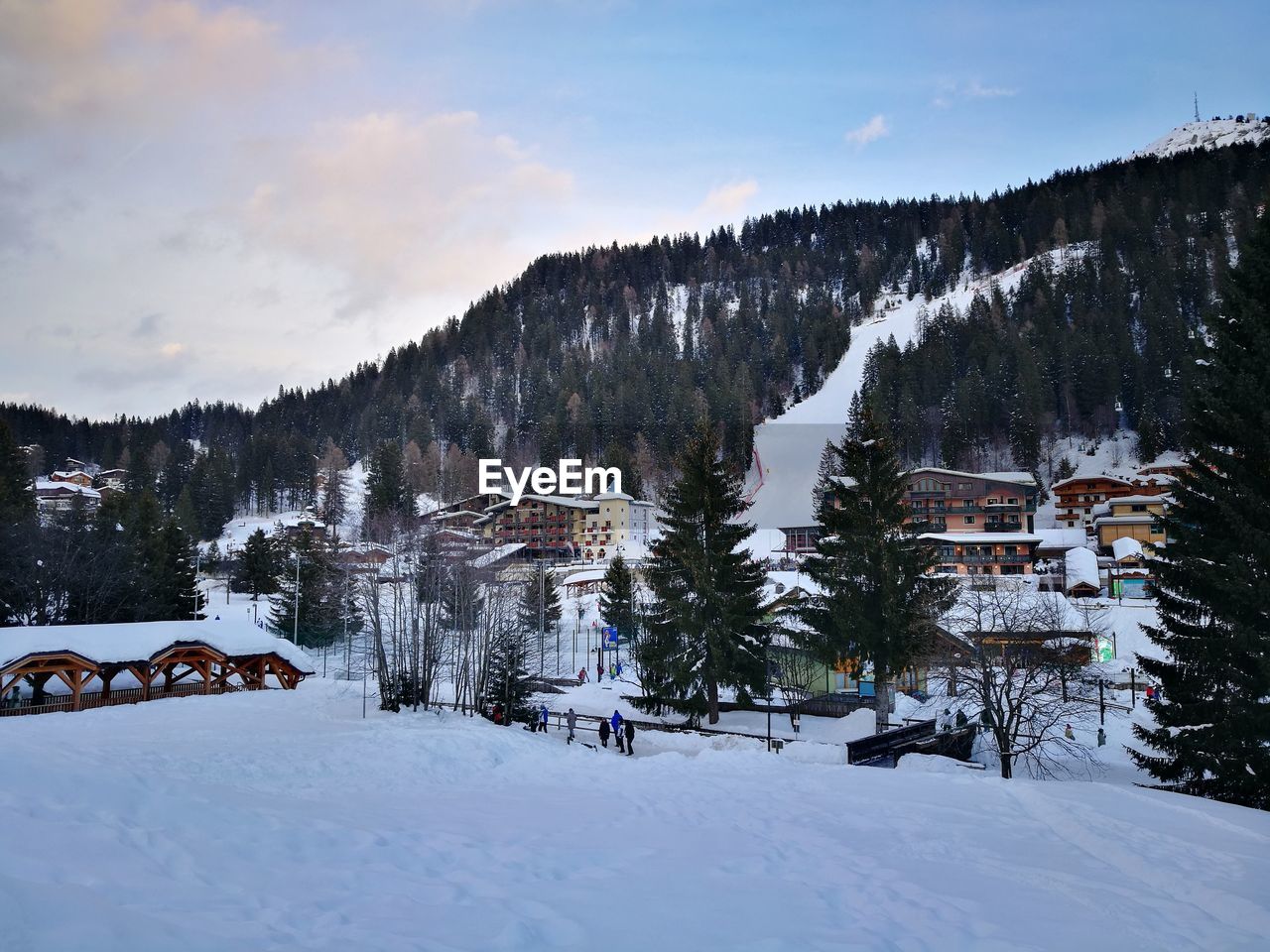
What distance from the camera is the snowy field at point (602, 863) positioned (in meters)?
6.56

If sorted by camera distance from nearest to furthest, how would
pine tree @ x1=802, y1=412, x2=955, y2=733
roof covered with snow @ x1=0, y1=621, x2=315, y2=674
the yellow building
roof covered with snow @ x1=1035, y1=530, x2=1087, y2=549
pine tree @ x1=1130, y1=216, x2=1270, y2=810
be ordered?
pine tree @ x1=1130, y1=216, x2=1270, y2=810 < roof covered with snow @ x1=0, y1=621, x2=315, y2=674 < pine tree @ x1=802, y1=412, x2=955, y2=733 < the yellow building < roof covered with snow @ x1=1035, y1=530, x2=1087, y2=549

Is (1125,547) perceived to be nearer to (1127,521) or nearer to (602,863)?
(1127,521)

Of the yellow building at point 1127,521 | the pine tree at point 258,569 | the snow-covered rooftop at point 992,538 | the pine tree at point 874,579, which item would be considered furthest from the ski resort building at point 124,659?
the yellow building at point 1127,521

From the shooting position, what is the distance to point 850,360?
145 m

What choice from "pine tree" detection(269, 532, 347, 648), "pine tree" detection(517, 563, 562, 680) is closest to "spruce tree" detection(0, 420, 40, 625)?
"pine tree" detection(269, 532, 347, 648)

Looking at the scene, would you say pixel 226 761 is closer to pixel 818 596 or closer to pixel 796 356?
pixel 818 596

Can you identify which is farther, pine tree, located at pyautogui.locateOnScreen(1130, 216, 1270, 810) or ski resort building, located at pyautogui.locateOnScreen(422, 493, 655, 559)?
ski resort building, located at pyautogui.locateOnScreen(422, 493, 655, 559)

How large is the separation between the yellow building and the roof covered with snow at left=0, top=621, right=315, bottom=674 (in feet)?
229

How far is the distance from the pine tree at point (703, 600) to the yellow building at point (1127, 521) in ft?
174

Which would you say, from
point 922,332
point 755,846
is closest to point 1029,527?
point 922,332

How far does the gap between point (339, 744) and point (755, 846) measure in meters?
12.7

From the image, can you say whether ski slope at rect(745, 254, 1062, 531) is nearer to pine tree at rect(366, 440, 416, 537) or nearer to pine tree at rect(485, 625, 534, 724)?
pine tree at rect(366, 440, 416, 537)

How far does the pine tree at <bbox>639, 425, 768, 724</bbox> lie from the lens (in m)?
30.6

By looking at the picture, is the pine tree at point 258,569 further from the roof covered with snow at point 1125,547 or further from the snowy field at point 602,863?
the roof covered with snow at point 1125,547
